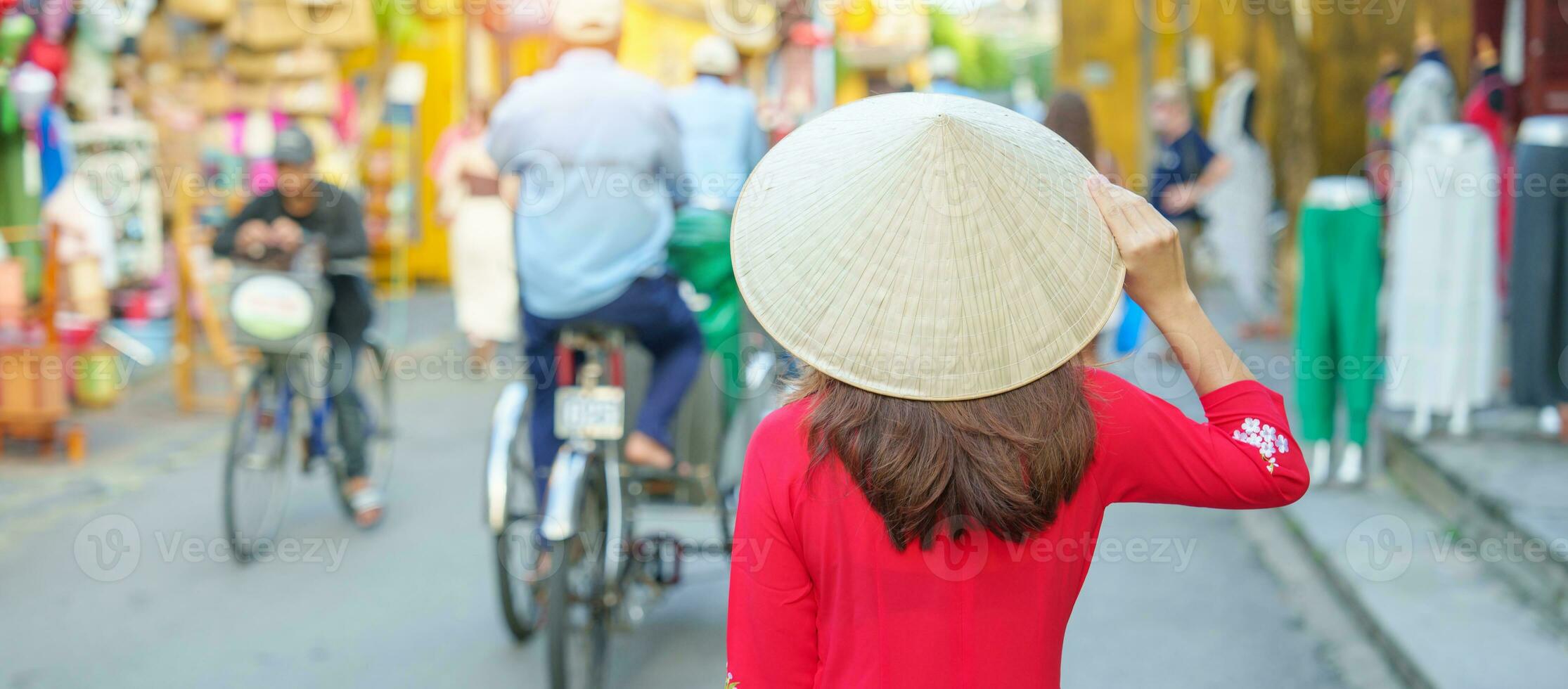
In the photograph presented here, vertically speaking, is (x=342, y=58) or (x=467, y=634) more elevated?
(x=342, y=58)

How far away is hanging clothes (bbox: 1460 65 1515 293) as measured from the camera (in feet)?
27.6

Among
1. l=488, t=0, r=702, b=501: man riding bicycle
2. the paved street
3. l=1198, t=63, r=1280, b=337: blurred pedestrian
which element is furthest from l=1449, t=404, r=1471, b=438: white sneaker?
l=1198, t=63, r=1280, b=337: blurred pedestrian

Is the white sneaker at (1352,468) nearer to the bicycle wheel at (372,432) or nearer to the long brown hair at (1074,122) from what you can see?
the long brown hair at (1074,122)

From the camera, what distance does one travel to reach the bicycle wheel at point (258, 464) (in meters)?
5.63

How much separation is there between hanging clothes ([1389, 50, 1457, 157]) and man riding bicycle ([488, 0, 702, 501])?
7.39 metres

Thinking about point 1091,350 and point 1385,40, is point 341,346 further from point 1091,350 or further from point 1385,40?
point 1385,40

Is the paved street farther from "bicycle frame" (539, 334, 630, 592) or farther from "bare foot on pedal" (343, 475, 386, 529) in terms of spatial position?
"bicycle frame" (539, 334, 630, 592)

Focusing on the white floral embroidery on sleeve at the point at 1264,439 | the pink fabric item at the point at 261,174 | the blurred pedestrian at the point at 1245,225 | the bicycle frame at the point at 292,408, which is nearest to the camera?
the white floral embroidery on sleeve at the point at 1264,439

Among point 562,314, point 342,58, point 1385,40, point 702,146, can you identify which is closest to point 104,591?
point 562,314

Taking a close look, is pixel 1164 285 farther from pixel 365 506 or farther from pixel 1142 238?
pixel 365 506

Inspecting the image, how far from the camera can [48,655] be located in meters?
4.66

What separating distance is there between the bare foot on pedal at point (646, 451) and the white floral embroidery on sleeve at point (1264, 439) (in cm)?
277

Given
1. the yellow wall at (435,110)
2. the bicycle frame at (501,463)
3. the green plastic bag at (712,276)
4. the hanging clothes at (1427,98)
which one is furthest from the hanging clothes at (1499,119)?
the yellow wall at (435,110)

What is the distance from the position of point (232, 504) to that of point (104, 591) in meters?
0.55
